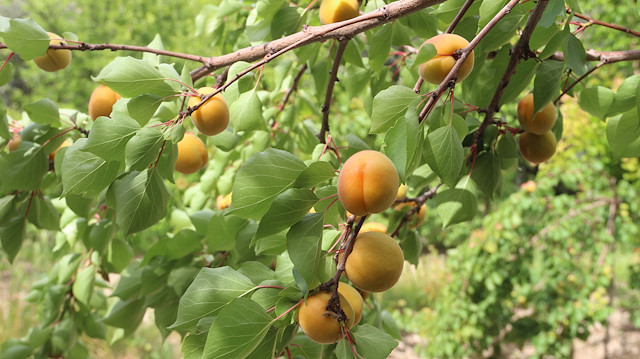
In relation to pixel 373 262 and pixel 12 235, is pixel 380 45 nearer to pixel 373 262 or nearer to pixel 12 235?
pixel 373 262

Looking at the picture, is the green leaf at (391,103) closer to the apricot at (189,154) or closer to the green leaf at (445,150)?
the green leaf at (445,150)

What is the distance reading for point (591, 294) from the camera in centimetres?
217

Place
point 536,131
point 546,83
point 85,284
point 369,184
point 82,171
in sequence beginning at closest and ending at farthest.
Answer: point 369,184, point 82,171, point 546,83, point 536,131, point 85,284

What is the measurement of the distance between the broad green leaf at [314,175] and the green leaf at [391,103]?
3.1 inches

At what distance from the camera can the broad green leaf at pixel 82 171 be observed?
50cm

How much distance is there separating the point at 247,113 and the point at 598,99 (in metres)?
0.50

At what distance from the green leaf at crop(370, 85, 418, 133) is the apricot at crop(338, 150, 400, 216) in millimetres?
74

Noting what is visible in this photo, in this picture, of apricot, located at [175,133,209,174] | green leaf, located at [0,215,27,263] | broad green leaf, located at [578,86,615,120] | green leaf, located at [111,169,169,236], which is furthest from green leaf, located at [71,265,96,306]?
broad green leaf, located at [578,86,615,120]

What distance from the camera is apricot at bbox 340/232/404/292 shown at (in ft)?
1.41

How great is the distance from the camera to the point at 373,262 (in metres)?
0.43

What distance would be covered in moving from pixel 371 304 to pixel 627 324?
316cm

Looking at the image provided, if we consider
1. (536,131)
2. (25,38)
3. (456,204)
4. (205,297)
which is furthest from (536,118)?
(25,38)

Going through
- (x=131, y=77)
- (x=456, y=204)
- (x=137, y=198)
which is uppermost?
(x=131, y=77)

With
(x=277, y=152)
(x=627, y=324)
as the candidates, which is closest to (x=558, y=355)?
(x=627, y=324)
